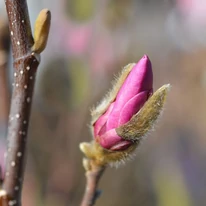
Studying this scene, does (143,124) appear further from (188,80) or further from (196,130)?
(196,130)

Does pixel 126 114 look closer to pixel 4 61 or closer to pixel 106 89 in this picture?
pixel 4 61

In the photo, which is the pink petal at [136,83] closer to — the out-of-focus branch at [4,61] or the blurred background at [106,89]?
the out-of-focus branch at [4,61]

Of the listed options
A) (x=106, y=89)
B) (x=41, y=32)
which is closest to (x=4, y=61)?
(x=41, y=32)

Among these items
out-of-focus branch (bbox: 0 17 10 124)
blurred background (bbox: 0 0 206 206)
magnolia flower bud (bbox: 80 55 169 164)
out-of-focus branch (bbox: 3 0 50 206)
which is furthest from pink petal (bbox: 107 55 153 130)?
blurred background (bbox: 0 0 206 206)

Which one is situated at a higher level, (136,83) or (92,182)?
(136,83)

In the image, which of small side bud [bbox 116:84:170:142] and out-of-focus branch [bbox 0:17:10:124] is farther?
out-of-focus branch [bbox 0:17:10:124]

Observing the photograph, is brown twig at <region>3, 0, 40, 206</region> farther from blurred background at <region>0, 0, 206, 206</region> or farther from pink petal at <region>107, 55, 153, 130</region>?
blurred background at <region>0, 0, 206, 206</region>
